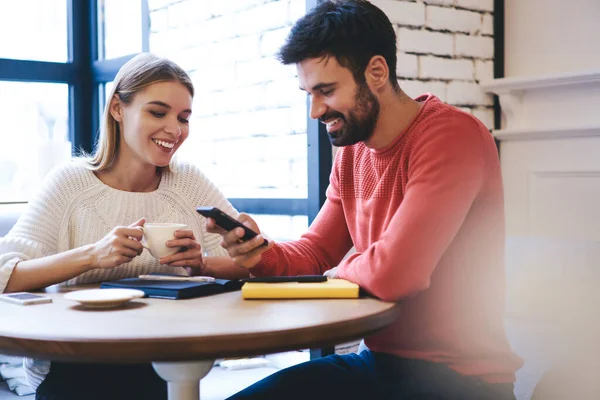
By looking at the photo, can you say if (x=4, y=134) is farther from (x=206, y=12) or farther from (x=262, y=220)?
(x=262, y=220)

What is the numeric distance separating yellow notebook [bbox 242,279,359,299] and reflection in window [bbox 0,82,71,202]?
2477 mm

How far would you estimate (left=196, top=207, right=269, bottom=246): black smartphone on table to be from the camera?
1407mm

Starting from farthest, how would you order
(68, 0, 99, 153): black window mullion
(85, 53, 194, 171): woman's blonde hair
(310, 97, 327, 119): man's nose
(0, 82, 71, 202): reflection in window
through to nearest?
1. (68, 0, 99, 153): black window mullion
2. (0, 82, 71, 202): reflection in window
3. (85, 53, 194, 171): woman's blonde hair
4. (310, 97, 327, 119): man's nose

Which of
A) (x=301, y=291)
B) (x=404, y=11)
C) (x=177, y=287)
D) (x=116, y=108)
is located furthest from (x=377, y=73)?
(x=404, y=11)

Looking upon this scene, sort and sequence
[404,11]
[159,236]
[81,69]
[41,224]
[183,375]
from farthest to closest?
[81,69]
[404,11]
[41,224]
[159,236]
[183,375]

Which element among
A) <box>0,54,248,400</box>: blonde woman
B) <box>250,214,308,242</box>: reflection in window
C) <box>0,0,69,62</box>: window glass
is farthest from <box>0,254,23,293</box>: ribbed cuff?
<box>0,0,69,62</box>: window glass

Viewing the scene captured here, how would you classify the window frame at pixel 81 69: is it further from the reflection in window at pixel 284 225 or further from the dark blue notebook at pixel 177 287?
the dark blue notebook at pixel 177 287

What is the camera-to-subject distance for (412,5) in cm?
270

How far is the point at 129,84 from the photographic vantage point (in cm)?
192

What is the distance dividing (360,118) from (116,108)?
0.75m

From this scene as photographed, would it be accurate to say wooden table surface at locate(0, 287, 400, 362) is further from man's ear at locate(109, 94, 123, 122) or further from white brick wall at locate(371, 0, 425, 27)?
white brick wall at locate(371, 0, 425, 27)

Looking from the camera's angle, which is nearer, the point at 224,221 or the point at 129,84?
the point at 224,221

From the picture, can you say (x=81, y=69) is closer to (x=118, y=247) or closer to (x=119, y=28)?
(x=119, y=28)

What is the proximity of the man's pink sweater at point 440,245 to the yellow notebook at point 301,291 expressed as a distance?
4 centimetres
